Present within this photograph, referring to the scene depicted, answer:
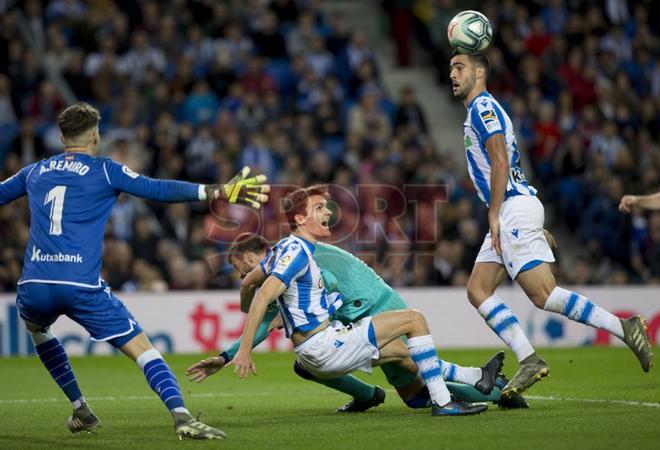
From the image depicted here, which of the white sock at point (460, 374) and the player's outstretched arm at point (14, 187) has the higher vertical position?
the player's outstretched arm at point (14, 187)

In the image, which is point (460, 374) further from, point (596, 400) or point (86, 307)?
point (86, 307)

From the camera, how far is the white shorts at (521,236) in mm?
9281

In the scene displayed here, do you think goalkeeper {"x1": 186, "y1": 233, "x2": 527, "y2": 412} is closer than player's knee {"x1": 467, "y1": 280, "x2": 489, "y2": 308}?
Yes

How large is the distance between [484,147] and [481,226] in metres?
9.17

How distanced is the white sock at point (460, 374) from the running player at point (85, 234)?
6.32 feet

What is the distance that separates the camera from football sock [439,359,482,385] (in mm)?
9000

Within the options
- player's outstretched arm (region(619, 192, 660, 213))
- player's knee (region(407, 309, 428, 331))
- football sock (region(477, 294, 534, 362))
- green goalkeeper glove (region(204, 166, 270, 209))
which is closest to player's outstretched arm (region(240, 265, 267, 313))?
player's knee (region(407, 309, 428, 331))

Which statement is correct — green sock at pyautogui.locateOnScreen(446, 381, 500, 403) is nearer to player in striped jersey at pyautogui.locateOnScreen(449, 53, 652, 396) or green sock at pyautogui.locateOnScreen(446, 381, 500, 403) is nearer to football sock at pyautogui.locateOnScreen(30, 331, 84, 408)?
player in striped jersey at pyautogui.locateOnScreen(449, 53, 652, 396)

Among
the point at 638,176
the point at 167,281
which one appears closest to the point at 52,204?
the point at 167,281

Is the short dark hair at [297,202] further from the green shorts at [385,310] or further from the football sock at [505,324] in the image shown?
the football sock at [505,324]

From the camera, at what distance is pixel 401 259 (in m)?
17.7

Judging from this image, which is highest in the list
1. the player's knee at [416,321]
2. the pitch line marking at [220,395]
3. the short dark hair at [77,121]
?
the short dark hair at [77,121]

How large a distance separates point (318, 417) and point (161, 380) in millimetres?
1694

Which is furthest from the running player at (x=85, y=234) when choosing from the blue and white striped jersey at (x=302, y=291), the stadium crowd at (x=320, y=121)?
the stadium crowd at (x=320, y=121)
